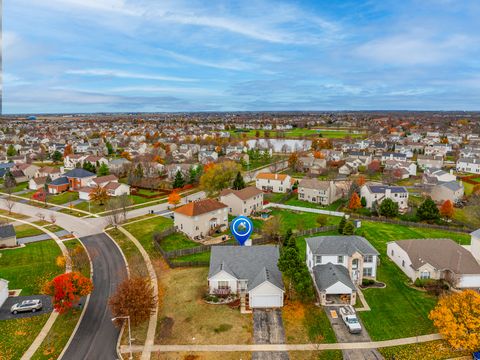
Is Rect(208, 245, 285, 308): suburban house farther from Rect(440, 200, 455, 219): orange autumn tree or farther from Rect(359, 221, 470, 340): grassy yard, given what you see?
Rect(440, 200, 455, 219): orange autumn tree

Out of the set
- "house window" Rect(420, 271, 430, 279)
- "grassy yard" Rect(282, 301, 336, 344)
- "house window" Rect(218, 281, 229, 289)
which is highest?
"house window" Rect(420, 271, 430, 279)

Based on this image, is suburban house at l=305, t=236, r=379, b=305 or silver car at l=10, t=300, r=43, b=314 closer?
silver car at l=10, t=300, r=43, b=314

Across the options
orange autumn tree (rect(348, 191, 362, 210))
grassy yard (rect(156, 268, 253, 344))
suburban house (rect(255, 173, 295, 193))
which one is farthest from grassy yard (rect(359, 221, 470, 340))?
suburban house (rect(255, 173, 295, 193))

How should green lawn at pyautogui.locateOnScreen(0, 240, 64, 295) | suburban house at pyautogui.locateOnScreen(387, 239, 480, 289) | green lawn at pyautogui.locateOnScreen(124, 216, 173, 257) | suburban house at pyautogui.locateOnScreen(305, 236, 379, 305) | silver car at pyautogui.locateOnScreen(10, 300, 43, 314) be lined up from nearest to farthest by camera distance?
silver car at pyautogui.locateOnScreen(10, 300, 43, 314)
suburban house at pyautogui.locateOnScreen(305, 236, 379, 305)
suburban house at pyautogui.locateOnScreen(387, 239, 480, 289)
green lawn at pyautogui.locateOnScreen(0, 240, 64, 295)
green lawn at pyautogui.locateOnScreen(124, 216, 173, 257)

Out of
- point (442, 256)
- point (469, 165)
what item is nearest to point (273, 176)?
point (442, 256)

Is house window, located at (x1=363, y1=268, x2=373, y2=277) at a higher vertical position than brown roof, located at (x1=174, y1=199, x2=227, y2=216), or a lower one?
lower

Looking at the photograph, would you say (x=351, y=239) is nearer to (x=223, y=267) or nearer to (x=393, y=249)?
(x=393, y=249)

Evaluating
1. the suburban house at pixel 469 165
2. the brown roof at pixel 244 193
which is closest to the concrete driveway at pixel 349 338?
the brown roof at pixel 244 193

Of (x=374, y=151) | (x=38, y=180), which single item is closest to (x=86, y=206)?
(x=38, y=180)
